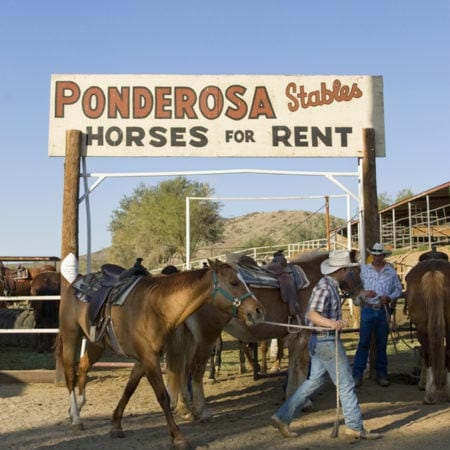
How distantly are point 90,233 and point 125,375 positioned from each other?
2524 millimetres

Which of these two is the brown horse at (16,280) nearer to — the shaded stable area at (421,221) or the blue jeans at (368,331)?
the blue jeans at (368,331)

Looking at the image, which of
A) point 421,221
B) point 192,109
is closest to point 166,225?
point 421,221

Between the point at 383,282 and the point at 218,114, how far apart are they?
3857 mm

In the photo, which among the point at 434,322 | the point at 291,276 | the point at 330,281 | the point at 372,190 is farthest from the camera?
the point at 372,190

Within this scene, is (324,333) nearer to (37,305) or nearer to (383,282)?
(383,282)

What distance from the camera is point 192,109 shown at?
9953 mm

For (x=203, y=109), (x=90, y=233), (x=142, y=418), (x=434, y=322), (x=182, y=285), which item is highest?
(x=203, y=109)

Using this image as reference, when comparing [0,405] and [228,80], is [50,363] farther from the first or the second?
[228,80]

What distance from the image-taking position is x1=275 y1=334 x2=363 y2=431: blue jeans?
18.7 feet

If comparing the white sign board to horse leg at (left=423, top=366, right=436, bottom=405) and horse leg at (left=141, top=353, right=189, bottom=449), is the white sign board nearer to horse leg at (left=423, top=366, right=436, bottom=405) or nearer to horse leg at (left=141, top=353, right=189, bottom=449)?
horse leg at (left=423, top=366, right=436, bottom=405)

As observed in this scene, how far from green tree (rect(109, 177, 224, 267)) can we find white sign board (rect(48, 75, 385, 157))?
121ft

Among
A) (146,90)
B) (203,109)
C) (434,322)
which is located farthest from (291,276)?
(146,90)

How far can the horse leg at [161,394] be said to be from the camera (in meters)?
5.68

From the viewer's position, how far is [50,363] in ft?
39.1
